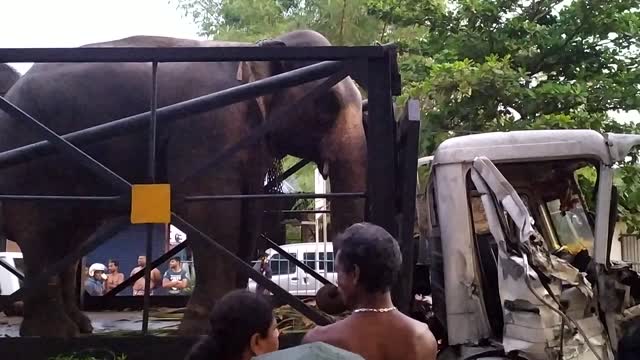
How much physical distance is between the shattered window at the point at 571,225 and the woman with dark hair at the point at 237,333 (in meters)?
3.05

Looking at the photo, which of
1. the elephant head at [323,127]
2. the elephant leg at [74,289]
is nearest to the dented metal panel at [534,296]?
the elephant head at [323,127]

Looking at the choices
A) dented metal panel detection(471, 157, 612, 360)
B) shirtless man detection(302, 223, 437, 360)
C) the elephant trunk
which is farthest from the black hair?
the elephant trunk

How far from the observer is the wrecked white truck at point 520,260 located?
166 inches

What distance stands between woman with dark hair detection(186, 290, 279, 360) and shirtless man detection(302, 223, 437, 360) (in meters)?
0.44

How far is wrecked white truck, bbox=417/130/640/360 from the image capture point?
13.8 feet

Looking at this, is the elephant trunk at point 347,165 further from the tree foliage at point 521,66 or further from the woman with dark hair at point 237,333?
the tree foliage at point 521,66

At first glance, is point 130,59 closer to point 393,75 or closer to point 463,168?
point 393,75

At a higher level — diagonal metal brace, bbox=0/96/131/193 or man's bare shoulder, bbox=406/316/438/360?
diagonal metal brace, bbox=0/96/131/193

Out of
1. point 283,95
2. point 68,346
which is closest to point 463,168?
point 283,95

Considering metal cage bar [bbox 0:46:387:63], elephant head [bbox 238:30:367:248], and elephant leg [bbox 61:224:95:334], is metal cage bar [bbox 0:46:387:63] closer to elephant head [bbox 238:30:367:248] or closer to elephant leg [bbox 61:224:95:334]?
elephant head [bbox 238:30:367:248]

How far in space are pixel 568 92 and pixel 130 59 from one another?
8.05 metres

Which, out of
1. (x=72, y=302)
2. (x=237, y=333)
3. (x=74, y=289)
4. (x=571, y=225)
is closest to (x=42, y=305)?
(x=72, y=302)

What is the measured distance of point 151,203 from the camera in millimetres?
4207

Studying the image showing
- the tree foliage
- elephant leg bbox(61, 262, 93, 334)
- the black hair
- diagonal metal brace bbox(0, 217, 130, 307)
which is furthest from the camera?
the tree foliage
